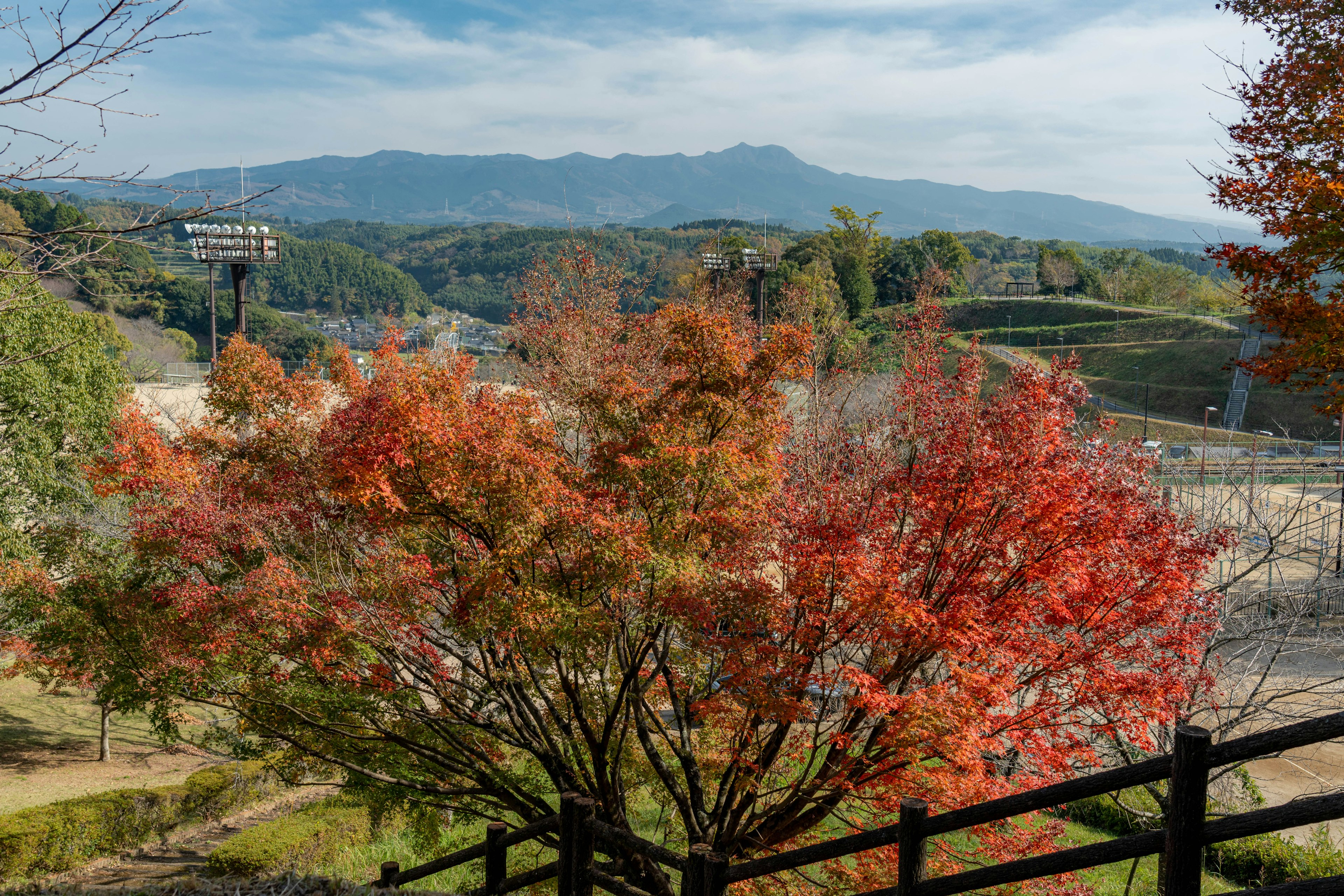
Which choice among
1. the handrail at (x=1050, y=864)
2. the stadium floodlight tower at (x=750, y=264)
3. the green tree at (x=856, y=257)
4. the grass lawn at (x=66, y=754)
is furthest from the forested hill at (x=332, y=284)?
the handrail at (x=1050, y=864)

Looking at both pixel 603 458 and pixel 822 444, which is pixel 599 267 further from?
pixel 603 458

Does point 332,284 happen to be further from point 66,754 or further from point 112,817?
point 112,817

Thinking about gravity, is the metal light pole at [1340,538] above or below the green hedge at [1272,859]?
above

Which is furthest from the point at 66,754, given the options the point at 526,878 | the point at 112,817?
the point at 526,878

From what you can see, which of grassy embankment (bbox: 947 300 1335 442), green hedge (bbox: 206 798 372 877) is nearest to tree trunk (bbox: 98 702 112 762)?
green hedge (bbox: 206 798 372 877)

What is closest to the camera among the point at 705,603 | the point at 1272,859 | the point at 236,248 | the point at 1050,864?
the point at 1050,864

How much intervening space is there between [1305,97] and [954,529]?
18.2 feet

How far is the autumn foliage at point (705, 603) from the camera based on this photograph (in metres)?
6.60

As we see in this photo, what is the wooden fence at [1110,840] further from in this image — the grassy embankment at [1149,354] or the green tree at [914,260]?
the green tree at [914,260]

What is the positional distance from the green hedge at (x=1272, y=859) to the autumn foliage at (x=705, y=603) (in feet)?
13.7

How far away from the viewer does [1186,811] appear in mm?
3062

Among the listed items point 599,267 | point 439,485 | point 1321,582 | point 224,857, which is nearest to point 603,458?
point 439,485

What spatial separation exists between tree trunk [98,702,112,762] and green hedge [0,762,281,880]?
2.23 m

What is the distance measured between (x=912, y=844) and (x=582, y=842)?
2.33 metres
